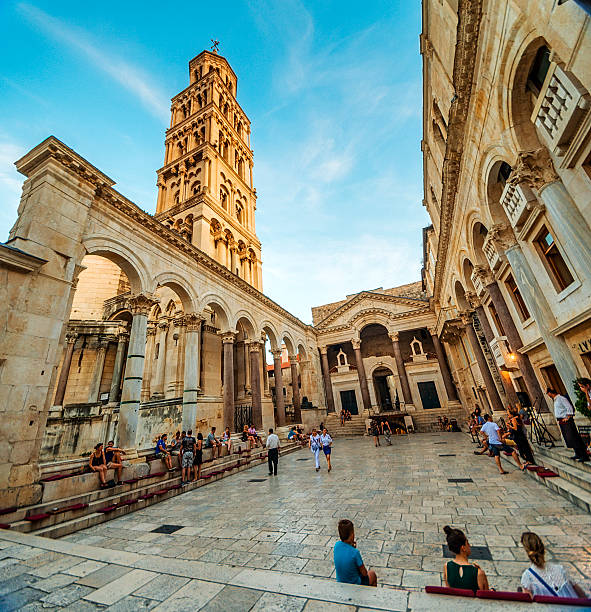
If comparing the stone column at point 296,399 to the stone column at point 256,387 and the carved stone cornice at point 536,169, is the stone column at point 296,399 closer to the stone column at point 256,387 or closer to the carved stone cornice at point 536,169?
the stone column at point 256,387

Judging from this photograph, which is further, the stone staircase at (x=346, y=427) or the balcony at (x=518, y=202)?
the stone staircase at (x=346, y=427)

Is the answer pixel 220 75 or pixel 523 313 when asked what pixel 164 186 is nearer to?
pixel 220 75

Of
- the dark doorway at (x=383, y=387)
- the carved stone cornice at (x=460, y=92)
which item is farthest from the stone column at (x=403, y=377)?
the carved stone cornice at (x=460, y=92)

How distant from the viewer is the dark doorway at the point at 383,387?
92.3 ft

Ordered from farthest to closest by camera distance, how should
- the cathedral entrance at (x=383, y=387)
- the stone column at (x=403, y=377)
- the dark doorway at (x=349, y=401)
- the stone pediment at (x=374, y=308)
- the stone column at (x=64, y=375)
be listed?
the cathedral entrance at (x=383, y=387)
the dark doorway at (x=349, y=401)
the stone pediment at (x=374, y=308)
the stone column at (x=403, y=377)
the stone column at (x=64, y=375)

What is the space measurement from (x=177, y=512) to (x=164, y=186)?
83.2ft

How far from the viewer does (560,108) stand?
5.59 metres

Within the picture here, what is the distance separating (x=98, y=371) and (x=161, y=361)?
3579mm

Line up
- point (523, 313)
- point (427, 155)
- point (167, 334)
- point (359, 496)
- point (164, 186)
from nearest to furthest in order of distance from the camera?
point (359, 496), point (523, 313), point (427, 155), point (167, 334), point (164, 186)

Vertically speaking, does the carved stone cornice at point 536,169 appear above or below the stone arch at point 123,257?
below

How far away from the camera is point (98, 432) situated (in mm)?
14266

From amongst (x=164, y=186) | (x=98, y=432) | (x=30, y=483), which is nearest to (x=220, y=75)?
(x=164, y=186)

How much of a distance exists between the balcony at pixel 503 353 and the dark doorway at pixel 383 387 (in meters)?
16.7

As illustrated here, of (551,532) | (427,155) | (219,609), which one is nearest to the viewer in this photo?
(219,609)
